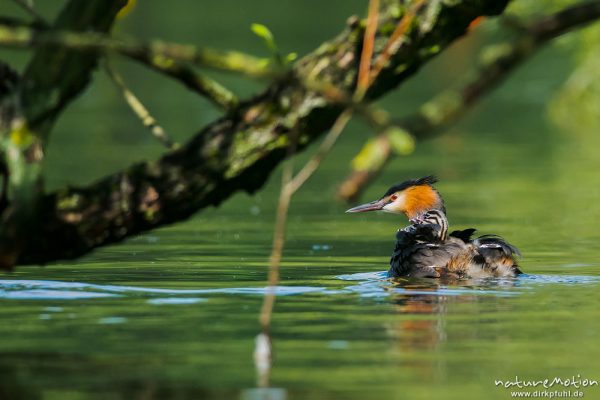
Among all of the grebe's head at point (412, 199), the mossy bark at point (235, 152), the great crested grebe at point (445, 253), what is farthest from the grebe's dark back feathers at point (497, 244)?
the mossy bark at point (235, 152)

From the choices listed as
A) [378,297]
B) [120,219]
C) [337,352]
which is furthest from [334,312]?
[120,219]

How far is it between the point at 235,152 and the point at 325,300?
2.39 m

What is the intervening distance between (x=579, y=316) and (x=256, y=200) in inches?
331

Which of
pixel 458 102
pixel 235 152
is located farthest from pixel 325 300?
pixel 458 102

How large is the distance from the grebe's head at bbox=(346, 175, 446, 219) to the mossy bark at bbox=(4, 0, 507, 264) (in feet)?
15.8

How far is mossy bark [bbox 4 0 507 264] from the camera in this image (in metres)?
6.98

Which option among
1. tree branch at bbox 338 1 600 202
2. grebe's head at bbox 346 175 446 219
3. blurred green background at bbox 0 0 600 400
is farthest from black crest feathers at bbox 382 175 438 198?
tree branch at bbox 338 1 600 202

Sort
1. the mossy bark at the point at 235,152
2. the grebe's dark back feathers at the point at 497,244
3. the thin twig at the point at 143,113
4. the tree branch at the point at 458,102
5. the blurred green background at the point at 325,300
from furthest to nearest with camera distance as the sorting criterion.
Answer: the grebe's dark back feathers at the point at 497,244, the thin twig at the point at 143,113, the mossy bark at the point at 235,152, the blurred green background at the point at 325,300, the tree branch at the point at 458,102

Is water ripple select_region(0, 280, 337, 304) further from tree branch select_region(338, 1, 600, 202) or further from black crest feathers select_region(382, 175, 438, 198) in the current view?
tree branch select_region(338, 1, 600, 202)

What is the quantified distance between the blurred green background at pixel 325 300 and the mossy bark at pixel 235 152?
455 mm

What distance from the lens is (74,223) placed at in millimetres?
7188

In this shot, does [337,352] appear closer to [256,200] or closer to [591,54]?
[256,200]

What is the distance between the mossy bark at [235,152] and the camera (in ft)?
22.9

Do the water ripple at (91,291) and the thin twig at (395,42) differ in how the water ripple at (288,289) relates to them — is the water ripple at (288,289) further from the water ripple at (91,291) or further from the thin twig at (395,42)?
the thin twig at (395,42)
